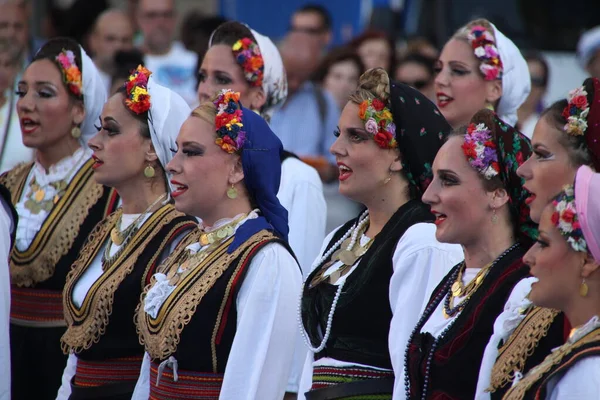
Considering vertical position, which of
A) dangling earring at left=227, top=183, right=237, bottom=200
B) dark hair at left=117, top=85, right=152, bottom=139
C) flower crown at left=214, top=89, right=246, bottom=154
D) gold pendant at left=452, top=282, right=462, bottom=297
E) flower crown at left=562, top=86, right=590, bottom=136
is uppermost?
flower crown at left=562, top=86, right=590, bottom=136

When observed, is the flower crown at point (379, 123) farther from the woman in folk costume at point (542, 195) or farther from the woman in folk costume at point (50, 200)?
the woman in folk costume at point (50, 200)

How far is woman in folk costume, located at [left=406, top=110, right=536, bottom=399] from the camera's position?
13.4 feet

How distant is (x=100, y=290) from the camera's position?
520 cm

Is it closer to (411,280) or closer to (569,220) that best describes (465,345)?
(411,280)

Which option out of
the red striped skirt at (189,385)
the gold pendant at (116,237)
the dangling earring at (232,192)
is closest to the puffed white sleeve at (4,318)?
the gold pendant at (116,237)

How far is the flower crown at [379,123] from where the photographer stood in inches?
187

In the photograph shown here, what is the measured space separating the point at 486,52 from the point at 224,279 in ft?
7.46

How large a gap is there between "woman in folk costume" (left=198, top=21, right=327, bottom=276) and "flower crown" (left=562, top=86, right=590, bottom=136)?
2.13 meters

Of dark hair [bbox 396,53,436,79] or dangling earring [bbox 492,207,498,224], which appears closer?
dangling earring [bbox 492,207,498,224]

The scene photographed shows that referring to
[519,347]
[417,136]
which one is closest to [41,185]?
[417,136]

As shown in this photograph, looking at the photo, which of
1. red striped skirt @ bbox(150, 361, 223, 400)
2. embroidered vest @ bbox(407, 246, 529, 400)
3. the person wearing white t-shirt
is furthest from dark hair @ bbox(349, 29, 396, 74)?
embroidered vest @ bbox(407, 246, 529, 400)

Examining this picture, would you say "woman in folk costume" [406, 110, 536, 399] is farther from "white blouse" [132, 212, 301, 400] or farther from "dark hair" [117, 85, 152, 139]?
"dark hair" [117, 85, 152, 139]

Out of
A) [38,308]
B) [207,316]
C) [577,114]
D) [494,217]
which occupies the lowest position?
[38,308]

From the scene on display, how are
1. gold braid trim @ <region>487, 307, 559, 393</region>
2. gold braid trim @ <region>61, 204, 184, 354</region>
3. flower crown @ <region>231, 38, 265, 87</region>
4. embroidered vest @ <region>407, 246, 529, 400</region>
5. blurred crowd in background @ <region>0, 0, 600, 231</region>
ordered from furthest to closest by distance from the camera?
blurred crowd in background @ <region>0, 0, 600, 231</region> < flower crown @ <region>231, 38, 265, 87</region> < gold braid trim @ <region>61, 204, 184, 354</region> < embroidered vest @ <region>407, 246, 529, 400</region> < gold braid trim @ <region>487, 307, 559, 393</region>
